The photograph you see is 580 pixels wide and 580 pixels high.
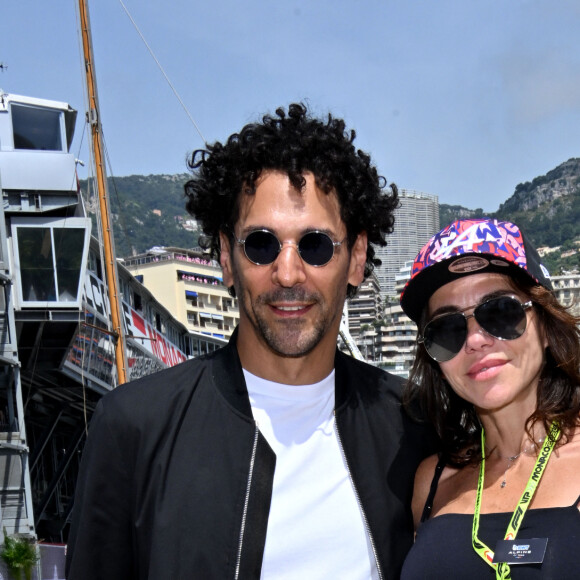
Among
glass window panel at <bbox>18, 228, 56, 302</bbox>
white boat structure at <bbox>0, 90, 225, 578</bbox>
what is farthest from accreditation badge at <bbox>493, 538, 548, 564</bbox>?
glass window panel at <bbox>18, 228, 56, 302</bbox>

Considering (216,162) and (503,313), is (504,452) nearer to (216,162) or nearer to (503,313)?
(503,313)

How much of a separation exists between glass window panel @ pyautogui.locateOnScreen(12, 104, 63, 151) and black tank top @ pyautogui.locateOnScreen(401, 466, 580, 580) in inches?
1377

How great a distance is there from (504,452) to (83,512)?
1732mm

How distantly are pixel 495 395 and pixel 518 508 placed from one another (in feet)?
1.69

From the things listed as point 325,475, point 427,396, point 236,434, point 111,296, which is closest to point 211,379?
point 236,434

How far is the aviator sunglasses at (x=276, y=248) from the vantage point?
162 inches

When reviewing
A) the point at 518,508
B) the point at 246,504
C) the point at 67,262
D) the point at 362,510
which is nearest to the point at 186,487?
the point at 246,504

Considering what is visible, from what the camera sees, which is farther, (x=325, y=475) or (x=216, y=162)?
(x=216, y=162)

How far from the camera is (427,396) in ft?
14.5

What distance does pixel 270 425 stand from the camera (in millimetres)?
4059

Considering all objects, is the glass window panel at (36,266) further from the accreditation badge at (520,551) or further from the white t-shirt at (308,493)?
the accreditation badge at (520,551)

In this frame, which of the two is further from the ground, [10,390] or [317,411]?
[317,411]

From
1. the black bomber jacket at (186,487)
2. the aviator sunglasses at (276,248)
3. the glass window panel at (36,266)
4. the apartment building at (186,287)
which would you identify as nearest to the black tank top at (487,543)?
the black bomber jacket at (186,487)

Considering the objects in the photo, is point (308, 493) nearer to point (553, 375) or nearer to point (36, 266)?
point (553, 375)
